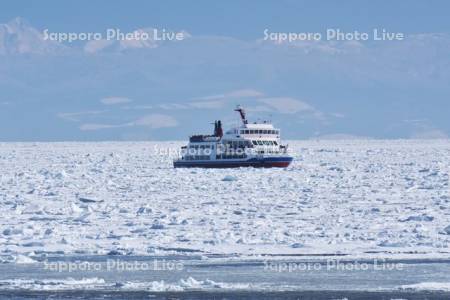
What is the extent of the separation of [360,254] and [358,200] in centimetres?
1021

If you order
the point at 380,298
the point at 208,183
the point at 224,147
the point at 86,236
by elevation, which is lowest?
the point at 380,298

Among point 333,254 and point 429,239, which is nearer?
point 333,254

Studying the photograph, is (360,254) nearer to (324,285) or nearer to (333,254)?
(333,254)

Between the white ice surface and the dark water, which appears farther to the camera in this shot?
the white ice surface

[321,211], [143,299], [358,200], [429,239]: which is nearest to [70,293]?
[143,299]

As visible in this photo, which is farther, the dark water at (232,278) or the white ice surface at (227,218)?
the white ice surface at (227,218)

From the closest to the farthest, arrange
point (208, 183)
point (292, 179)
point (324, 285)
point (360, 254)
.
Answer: point (324, 285) → point (360, 254) → point (208, 183) → point (292, 179)

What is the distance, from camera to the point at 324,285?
1180cm

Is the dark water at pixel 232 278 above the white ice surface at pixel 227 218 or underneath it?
underneath

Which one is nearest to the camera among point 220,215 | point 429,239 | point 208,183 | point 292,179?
point 429,239

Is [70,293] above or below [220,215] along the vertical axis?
below

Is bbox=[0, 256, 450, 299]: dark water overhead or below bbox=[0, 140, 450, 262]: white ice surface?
below

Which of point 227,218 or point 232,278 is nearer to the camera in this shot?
point 232,278

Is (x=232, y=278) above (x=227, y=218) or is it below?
below
